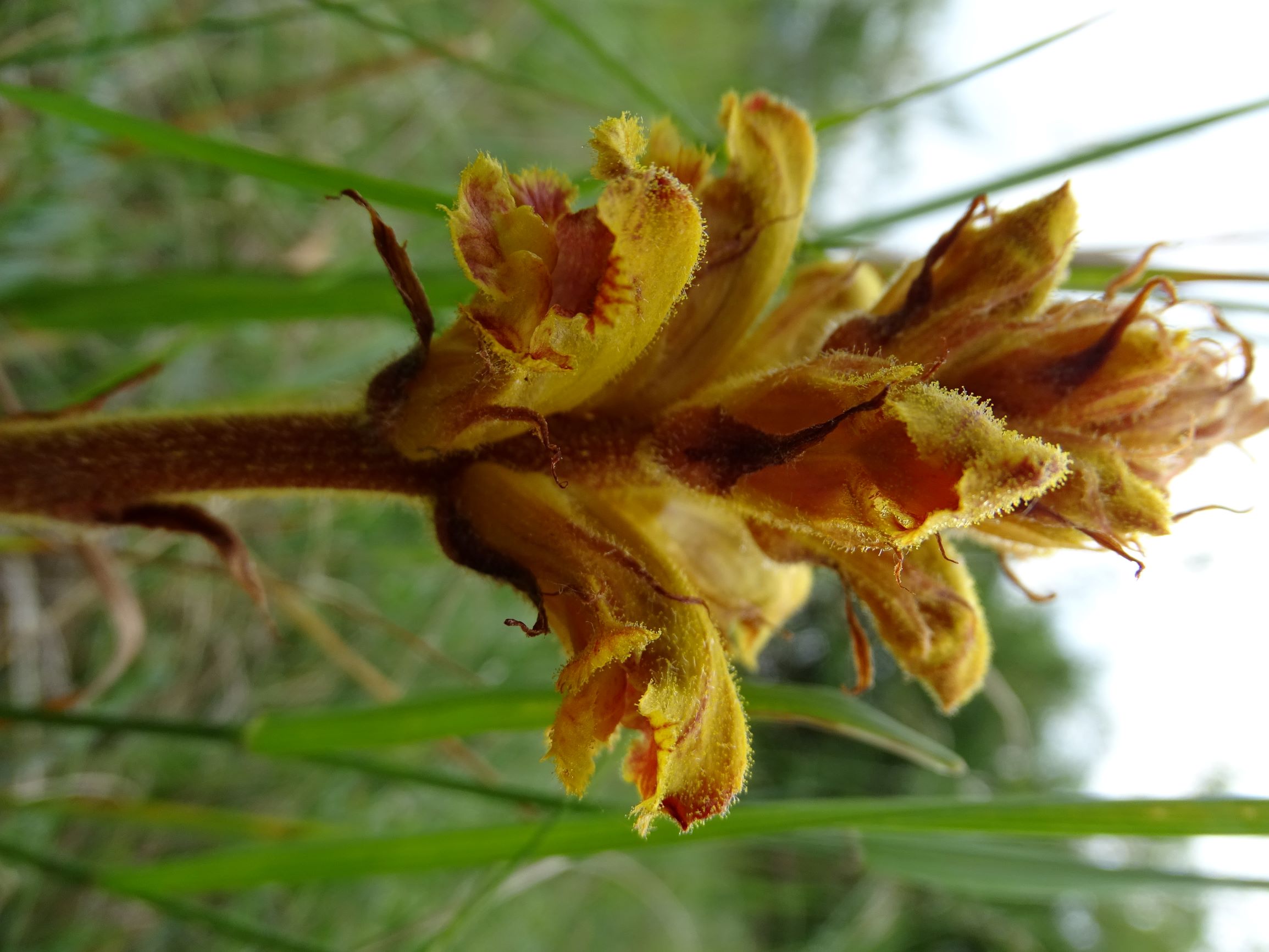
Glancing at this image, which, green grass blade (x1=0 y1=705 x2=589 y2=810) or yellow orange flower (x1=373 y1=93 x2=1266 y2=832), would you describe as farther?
green grass blade (x1=0 y1=705 x2=589 y2=810)

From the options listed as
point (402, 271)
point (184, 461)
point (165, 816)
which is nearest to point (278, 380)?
point (165, 816)

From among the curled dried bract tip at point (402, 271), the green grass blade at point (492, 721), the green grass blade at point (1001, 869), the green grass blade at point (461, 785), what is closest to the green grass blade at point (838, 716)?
the green grass blade at point (492, 721)

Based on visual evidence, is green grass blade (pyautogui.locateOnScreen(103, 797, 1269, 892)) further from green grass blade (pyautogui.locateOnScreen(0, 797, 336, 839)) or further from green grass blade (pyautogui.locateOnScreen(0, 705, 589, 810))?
green grass blade (pyautogui.locateOnScreen(0, 797, 336, 839))

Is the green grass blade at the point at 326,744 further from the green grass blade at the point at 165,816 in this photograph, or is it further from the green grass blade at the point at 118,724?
the green grass blade at the point at 165,816

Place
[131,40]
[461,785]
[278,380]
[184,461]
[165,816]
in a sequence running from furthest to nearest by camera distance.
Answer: [278,380] → [165,816] → [131,40] → [461,785] → [184,461]

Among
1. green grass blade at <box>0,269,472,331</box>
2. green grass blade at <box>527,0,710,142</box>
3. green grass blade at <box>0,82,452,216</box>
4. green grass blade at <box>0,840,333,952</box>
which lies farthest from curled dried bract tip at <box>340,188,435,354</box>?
green grass blade at <box>0,840,333,952</box>

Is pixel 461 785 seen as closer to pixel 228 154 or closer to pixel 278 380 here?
pixel 228 154
